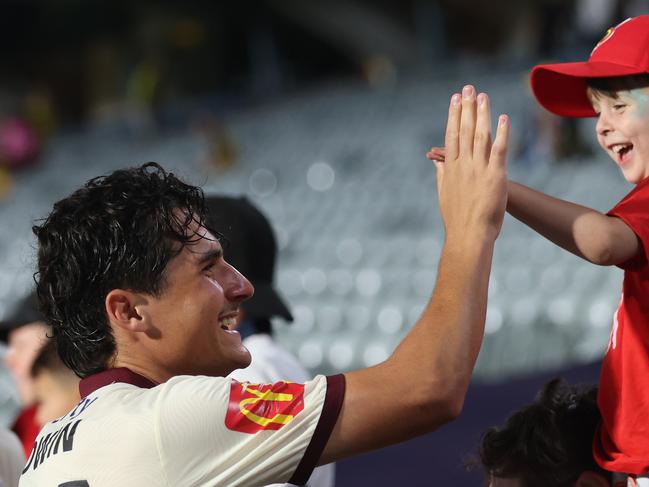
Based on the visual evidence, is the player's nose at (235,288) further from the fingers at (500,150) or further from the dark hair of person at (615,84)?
the dark hair of person at (615,84)

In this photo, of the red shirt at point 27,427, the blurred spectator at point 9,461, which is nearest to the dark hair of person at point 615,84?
the blurred spectator at point 9,461

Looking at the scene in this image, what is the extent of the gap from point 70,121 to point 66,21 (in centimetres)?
169

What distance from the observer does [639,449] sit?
1506 mm

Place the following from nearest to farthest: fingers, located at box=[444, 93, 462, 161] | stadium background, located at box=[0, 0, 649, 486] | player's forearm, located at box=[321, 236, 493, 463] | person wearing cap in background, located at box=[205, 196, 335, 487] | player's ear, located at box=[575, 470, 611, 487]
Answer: player's forearm, located at box=[321, 236, 493, 463], fingers, located at box=[444, 93, 462, 161], player's ear, located at box=[575, 470, 611, 487], person wearing cap in background, located at box=[205, 196, 335, 487], stadium background, located at box=[0, 0, 649, 486]

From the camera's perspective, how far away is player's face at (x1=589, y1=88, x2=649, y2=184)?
1565 mm

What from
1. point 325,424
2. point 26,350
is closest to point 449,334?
point 325,424

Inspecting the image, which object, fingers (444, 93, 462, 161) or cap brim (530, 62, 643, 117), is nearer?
fingers (444, 93, 462, 161)

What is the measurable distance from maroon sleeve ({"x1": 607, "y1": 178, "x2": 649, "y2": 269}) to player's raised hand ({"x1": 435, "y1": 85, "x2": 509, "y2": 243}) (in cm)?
20

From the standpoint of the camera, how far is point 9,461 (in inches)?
82.1

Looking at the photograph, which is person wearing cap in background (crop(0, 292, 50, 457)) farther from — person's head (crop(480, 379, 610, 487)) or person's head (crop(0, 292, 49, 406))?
person's head (crop(480, 379, 610, 487))


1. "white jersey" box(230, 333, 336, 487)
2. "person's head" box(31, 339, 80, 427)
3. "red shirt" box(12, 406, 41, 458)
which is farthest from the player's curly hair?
"red shirt" box(12, 406, 41, 458)

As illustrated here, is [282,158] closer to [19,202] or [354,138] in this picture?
[354,138]

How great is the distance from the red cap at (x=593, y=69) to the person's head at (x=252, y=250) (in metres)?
0.76

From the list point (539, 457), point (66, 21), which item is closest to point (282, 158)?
point (66, 21)
